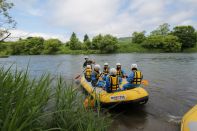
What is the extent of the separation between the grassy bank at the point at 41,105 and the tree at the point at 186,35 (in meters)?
59.8

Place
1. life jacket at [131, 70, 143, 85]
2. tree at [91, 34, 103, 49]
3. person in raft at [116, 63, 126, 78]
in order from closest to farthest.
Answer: life jacket at [131, 70, 143, 85], person in raft at [116, 63, 126, 78], tree at [91, 34, 103, 49]

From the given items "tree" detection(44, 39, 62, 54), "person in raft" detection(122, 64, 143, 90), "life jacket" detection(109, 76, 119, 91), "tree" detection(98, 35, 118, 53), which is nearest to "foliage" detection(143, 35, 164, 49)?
"tree" detection(98, 35, 118, 53)

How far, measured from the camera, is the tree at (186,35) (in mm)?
57906

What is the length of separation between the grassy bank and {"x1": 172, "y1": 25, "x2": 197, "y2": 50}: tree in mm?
59823

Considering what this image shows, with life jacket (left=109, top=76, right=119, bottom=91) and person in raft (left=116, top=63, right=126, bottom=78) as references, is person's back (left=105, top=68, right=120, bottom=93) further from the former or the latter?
person in raft (left=116, top=63, right=126, bottom=78)

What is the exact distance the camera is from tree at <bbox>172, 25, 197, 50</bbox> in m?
57.9

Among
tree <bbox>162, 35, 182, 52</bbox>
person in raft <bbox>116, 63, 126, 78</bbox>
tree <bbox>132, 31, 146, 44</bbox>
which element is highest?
tree <bbox>132, 31, 146, 44</bbox>

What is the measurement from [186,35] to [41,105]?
62768 millimetres

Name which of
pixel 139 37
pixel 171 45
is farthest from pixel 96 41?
pixel 171 45

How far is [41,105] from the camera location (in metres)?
2.94

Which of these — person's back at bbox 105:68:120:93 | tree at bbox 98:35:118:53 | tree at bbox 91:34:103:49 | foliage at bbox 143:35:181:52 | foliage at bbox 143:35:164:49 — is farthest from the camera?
foliage at bbox 143:35:164:49

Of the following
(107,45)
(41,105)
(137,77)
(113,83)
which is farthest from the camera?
(107,45)

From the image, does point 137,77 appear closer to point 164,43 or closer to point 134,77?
point 134,77

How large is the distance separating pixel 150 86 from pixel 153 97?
8.36ft
